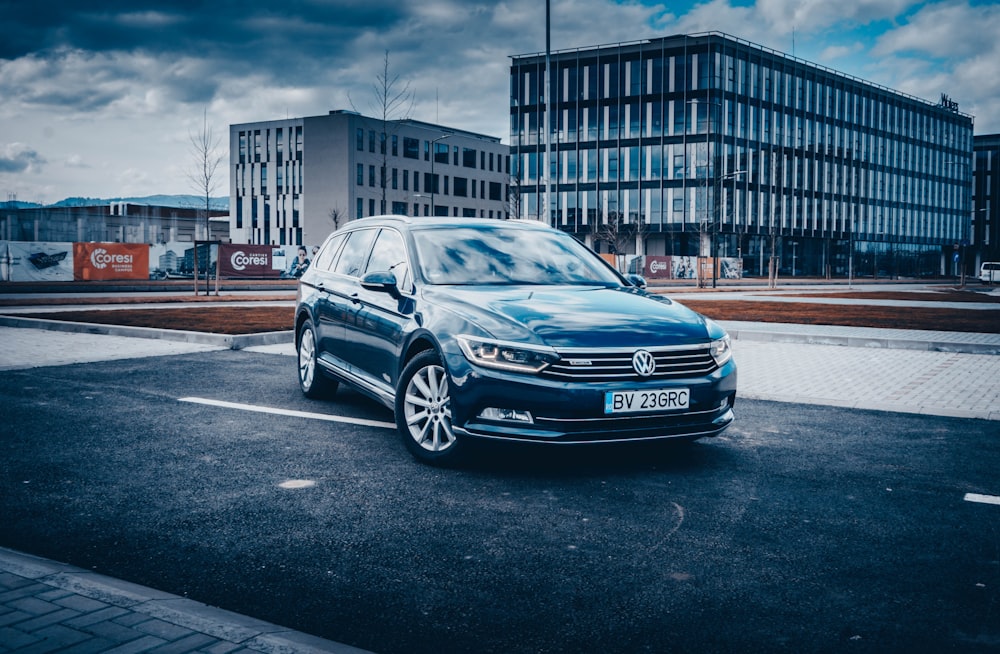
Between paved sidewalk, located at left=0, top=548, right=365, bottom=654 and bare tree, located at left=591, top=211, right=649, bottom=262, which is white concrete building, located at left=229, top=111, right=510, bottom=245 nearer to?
bare tree, located at left=591, top=211, right=649, bottom=262

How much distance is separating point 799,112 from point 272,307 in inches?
2534

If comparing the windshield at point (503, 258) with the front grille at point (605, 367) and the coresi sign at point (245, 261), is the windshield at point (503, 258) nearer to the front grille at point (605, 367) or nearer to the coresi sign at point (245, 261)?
the front grille at point (605, 367)

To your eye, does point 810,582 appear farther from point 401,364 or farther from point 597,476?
point 401,364

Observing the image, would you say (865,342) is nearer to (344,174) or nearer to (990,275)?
(990,275)

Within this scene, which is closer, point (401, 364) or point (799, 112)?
point (401, 364)

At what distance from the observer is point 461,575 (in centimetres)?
352

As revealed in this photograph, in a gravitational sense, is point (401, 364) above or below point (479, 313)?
below

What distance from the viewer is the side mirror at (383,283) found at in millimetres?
5859

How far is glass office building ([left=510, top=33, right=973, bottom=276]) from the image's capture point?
218ft

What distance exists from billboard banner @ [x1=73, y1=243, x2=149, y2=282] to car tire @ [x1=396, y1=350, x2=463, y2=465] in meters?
32.7

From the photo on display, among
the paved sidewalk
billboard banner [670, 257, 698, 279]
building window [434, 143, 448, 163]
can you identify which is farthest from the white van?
the paved sidewalk

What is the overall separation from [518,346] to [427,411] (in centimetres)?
87

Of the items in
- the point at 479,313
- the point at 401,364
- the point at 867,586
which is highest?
the point at 479,313

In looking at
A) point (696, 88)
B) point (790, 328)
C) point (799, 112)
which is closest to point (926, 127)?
point (799, 112)
